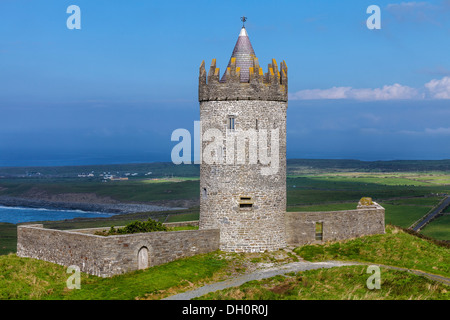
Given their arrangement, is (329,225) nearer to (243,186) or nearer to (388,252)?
(388,252)

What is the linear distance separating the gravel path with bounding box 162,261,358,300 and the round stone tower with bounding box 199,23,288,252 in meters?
3.35

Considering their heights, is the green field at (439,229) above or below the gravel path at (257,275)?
below

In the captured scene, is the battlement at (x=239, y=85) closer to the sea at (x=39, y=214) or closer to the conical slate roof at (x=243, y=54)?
the conical slate roof at (x=243, y=54)

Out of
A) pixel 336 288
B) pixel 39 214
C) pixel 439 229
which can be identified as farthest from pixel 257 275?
pixel 39 214

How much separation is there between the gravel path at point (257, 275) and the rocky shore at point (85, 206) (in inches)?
3874

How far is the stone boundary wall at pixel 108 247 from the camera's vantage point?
89.1 feet

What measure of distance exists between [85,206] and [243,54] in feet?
377

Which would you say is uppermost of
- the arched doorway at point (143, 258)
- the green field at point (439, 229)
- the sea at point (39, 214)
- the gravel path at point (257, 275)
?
the arched doorway at point (143, 258)

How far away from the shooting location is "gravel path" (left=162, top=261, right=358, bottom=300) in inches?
990

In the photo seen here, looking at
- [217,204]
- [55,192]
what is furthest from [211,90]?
[55,192]

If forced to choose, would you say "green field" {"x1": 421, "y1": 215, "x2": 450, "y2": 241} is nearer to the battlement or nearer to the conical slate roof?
the battlement

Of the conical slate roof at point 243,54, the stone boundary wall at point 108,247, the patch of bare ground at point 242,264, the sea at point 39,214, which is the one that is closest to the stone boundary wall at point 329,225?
the patch of bare ground at point 242,264

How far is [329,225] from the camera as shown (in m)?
34.8
